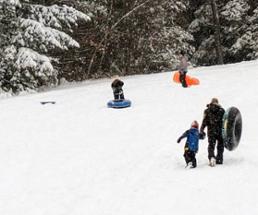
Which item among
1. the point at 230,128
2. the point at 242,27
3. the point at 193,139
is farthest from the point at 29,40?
the point at 230,128

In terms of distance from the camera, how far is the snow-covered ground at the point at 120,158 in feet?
39.0

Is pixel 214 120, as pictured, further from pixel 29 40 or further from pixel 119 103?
pixel 29 40

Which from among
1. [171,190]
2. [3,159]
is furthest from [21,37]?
[171,190]

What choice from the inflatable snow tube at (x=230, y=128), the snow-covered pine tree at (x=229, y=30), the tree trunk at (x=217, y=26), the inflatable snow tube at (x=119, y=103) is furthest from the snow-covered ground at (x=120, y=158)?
the snow-covered pine tree at (x=229, y=30)

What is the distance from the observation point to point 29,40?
2808 cm

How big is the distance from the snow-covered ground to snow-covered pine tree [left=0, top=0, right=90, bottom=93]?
2.45m

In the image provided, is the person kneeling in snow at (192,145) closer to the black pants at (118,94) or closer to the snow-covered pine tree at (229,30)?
the black pants at (118,94)

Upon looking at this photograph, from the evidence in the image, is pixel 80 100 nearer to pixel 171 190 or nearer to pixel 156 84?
pixel 156 84

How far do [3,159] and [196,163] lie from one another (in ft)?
16.4

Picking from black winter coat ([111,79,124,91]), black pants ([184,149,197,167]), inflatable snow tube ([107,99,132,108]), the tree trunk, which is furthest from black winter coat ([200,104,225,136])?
the tree trunk

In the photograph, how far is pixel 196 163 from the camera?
1447 cm

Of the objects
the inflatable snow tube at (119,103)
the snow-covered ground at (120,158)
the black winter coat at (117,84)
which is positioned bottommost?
the snow-covered ground at (120,158)

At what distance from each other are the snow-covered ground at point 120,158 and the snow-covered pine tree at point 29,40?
2.45 m

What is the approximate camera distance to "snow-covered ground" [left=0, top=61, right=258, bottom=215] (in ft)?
39.0
